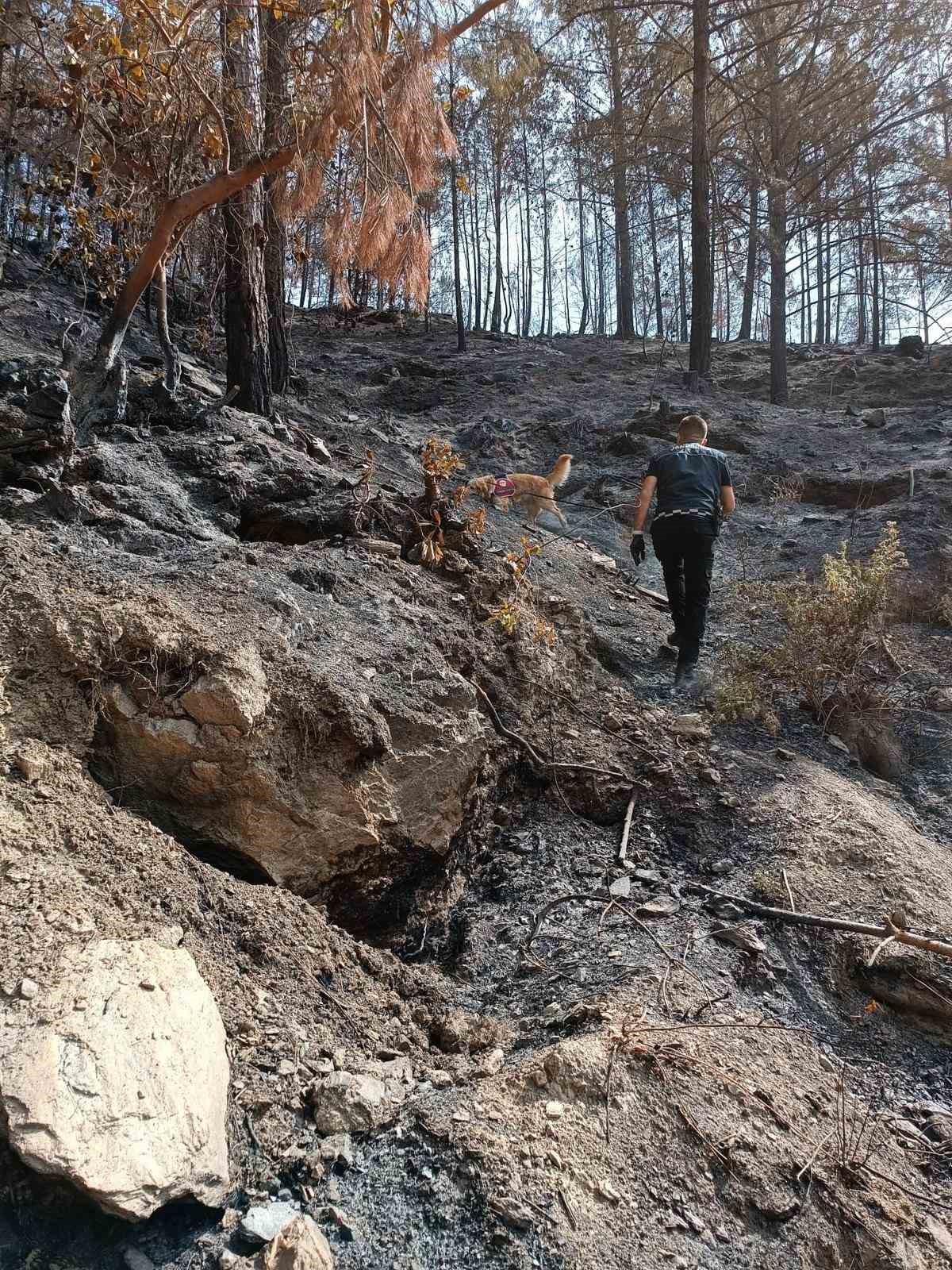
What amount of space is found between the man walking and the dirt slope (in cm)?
28

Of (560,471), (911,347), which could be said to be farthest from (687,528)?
(911,347)

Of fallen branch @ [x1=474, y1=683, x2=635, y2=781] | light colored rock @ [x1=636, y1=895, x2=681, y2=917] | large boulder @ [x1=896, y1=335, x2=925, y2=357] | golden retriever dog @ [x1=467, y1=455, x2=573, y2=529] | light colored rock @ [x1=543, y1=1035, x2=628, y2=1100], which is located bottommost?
light colored rock @ [x1=543, y1=1035, x2=628, y2=1100]

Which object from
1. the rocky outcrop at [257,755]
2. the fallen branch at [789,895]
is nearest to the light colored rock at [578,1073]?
the rocky outcrop at [257,755]

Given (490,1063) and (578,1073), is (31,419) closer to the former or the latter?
(490,1063)

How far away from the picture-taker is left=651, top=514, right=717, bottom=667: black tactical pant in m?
5.04

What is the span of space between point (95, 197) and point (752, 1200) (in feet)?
20.4

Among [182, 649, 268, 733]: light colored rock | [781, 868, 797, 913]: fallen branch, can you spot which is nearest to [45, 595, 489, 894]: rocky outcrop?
[182, 649, 268, 733]: light colored rock

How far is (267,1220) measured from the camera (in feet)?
5.76

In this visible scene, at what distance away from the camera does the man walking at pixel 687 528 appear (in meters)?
5.05

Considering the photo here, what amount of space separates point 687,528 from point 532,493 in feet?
8.96

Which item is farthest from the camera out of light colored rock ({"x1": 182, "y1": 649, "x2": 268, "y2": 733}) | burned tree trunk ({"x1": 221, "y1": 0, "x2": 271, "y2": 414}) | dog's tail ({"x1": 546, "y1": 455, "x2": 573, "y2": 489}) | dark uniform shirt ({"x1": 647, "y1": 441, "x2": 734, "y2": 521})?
dog's tail ({"x1": 546, "y1": 455, "x2": 573, "y2": 489})

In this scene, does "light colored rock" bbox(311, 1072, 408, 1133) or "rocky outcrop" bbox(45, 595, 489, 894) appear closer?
"light colored rock" bbox(311, 1072, 408, 1133)

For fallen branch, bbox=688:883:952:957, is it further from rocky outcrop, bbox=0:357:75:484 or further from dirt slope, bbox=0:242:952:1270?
rocky outcrop, bbox=0:357:75:484

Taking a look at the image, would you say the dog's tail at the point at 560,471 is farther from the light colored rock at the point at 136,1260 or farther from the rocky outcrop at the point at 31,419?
the light colored rock at the point at 136,1260
